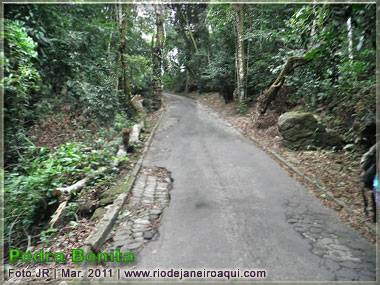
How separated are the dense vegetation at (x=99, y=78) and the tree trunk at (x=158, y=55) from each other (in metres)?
0.08

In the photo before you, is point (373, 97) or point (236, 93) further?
point (236, 93)

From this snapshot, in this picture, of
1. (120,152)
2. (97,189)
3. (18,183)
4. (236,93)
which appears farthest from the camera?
(236,93)

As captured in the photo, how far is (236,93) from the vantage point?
16484 millimetres

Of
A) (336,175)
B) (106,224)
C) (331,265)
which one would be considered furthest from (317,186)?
(106,224)

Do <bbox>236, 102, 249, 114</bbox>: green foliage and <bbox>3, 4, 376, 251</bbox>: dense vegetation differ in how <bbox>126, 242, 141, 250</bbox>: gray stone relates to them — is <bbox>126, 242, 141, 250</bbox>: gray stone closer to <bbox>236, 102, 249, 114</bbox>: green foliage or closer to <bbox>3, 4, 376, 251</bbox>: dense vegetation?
<bbox>3, 4, 376, 251</bbox>: dense vegetation

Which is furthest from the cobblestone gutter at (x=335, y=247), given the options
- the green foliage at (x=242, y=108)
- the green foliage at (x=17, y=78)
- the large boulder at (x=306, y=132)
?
the green foliage at (x=242, y=108)

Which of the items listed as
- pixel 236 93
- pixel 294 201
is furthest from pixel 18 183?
pixel 236 93

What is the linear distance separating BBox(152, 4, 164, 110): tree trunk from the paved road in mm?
8357

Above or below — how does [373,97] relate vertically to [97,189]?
above

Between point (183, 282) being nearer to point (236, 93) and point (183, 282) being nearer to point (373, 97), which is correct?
point (373, 97)

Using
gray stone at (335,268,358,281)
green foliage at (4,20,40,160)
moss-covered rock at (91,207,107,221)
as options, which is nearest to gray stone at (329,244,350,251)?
gray stone at (335,268,358,281)

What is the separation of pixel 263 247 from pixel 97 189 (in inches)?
154

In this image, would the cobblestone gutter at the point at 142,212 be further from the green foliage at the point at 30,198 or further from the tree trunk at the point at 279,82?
the tree trunk at the point at 279,82

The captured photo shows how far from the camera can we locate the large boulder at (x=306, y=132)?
7225mm
